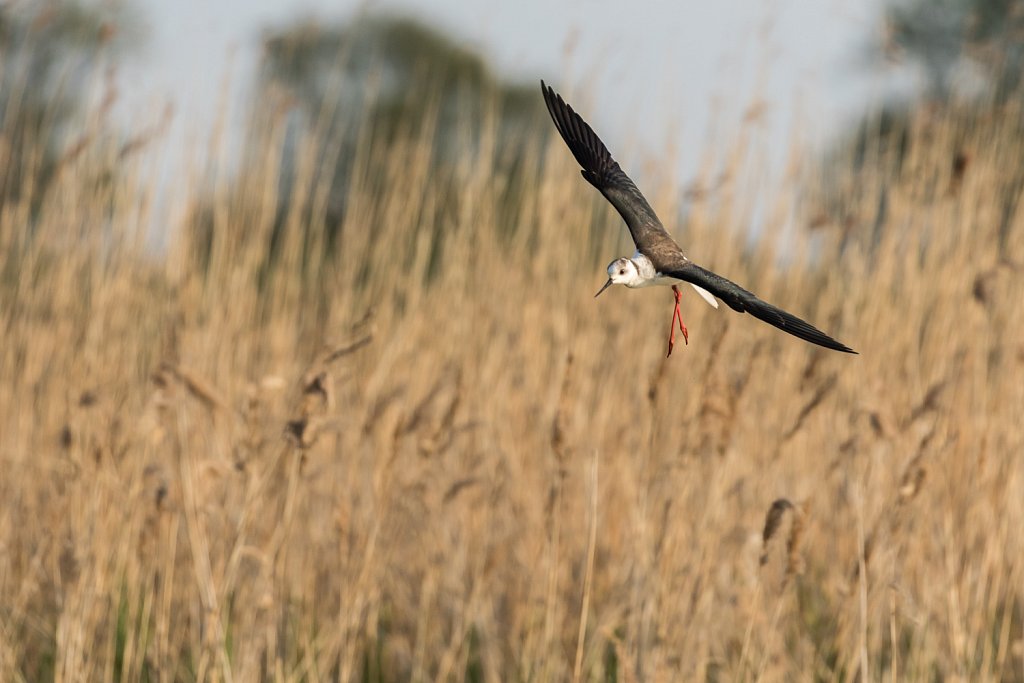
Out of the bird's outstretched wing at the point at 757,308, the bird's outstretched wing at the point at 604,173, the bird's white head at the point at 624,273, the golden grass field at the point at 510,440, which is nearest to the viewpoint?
the bird's outstretched wing at the point at 757,308

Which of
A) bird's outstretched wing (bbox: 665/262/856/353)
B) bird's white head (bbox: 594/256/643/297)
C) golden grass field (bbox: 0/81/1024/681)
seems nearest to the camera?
bird's outstretched wing (bbox: 665/262/856/353)

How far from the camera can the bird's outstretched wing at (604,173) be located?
2.04 metres

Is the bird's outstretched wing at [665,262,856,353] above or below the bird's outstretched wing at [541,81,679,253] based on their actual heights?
below

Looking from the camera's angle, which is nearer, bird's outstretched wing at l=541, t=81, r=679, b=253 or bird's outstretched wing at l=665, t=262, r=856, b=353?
bird's outstretched wing at l=665, t=262, r=856, b=353

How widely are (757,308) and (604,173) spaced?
708mm

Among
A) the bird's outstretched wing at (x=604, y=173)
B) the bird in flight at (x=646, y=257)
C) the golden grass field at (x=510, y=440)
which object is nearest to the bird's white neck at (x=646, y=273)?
the bird in flight at (x=646, y=257)

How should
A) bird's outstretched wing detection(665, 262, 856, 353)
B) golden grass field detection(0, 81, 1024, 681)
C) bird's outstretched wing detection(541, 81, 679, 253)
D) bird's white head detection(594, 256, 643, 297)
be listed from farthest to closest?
golden grass field detection(0, 81, 1024, 681) < bird's outstretched wing detection(541, 81, 679, 253) < bird's white head detection(594, 256, 643, 297) < bird's outstretched wing detection(665, 262, 856, 353)

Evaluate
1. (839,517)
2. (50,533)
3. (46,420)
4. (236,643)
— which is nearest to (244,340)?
(46,420)

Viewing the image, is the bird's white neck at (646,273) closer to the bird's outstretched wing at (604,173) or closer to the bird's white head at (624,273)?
the bird's white head at (624,273)

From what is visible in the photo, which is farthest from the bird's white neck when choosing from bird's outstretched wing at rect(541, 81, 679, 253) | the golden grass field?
the golden grass field

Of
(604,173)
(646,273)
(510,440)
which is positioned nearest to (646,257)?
(646,273)

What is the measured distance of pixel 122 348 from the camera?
3.63 m

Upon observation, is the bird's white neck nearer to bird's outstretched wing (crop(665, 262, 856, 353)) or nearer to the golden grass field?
bird's outstretched wing (crop(665, 262, 856, 353))

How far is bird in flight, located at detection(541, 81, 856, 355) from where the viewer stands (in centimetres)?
150
